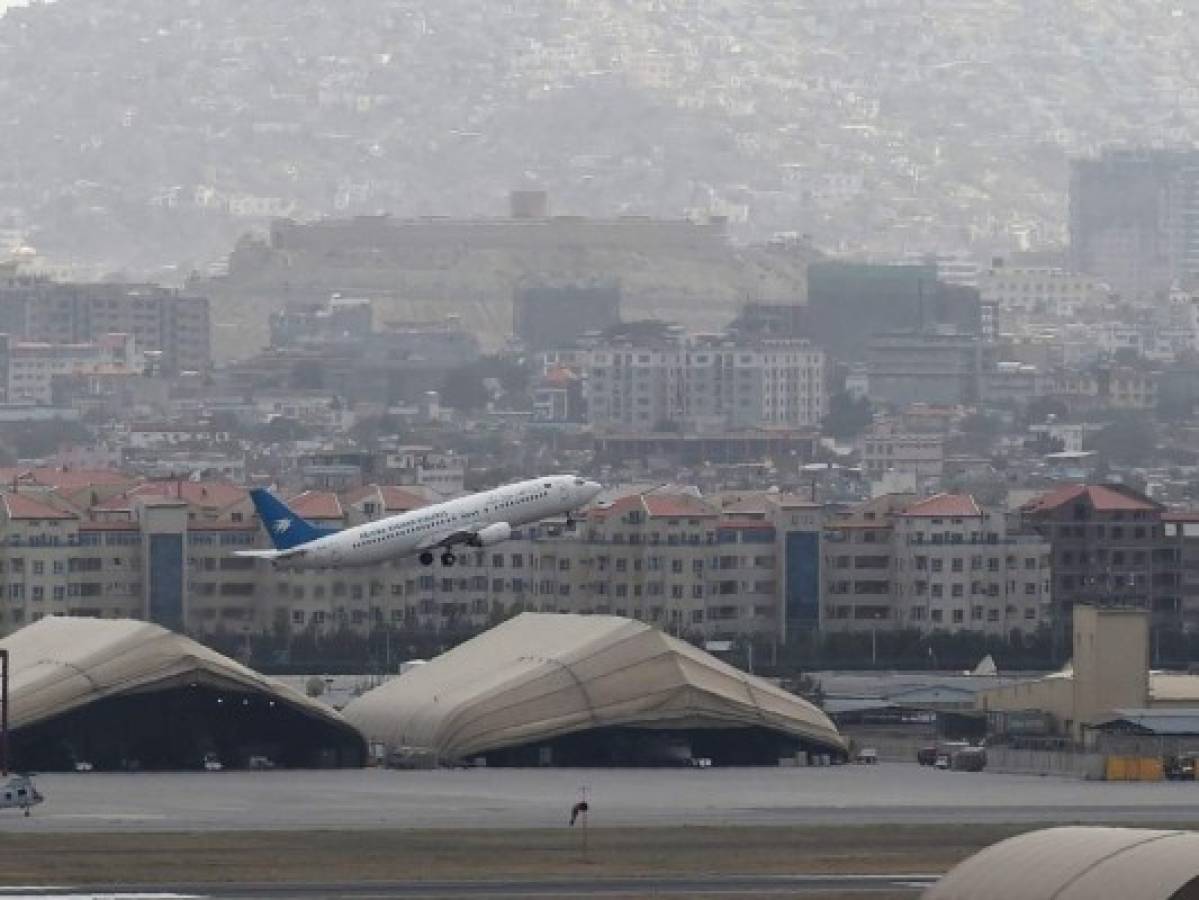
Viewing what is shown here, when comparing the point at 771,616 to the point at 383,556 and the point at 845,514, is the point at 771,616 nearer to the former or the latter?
the point at 845,514

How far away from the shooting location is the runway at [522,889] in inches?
3056

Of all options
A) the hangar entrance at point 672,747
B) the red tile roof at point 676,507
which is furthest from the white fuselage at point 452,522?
the red tile roof at point 676,507

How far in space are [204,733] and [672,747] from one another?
924cm

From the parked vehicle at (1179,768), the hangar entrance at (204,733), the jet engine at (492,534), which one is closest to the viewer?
the parked vehicle at (1179,768)

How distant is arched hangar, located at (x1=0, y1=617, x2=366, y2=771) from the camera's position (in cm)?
11038

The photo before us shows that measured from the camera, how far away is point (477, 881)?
8075cm

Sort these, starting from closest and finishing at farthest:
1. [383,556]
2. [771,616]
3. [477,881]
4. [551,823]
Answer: [477,881] → [551,823] → [383,556] → [771,616]

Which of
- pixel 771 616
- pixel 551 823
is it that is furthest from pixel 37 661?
pixel 771 616

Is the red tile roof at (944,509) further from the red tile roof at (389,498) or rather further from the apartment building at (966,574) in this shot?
the red tile roof at (389,498)

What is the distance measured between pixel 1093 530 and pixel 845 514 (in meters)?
8.99

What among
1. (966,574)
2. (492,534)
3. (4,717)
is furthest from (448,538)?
(966,574)

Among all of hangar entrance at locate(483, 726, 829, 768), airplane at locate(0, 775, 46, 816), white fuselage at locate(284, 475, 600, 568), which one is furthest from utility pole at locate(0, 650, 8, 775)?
white fuselage at locate(284, 475, 600, 568)

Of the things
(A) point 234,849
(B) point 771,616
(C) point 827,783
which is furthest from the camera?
(B) point 771,616

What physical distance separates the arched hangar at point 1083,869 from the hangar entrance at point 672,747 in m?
48.4
